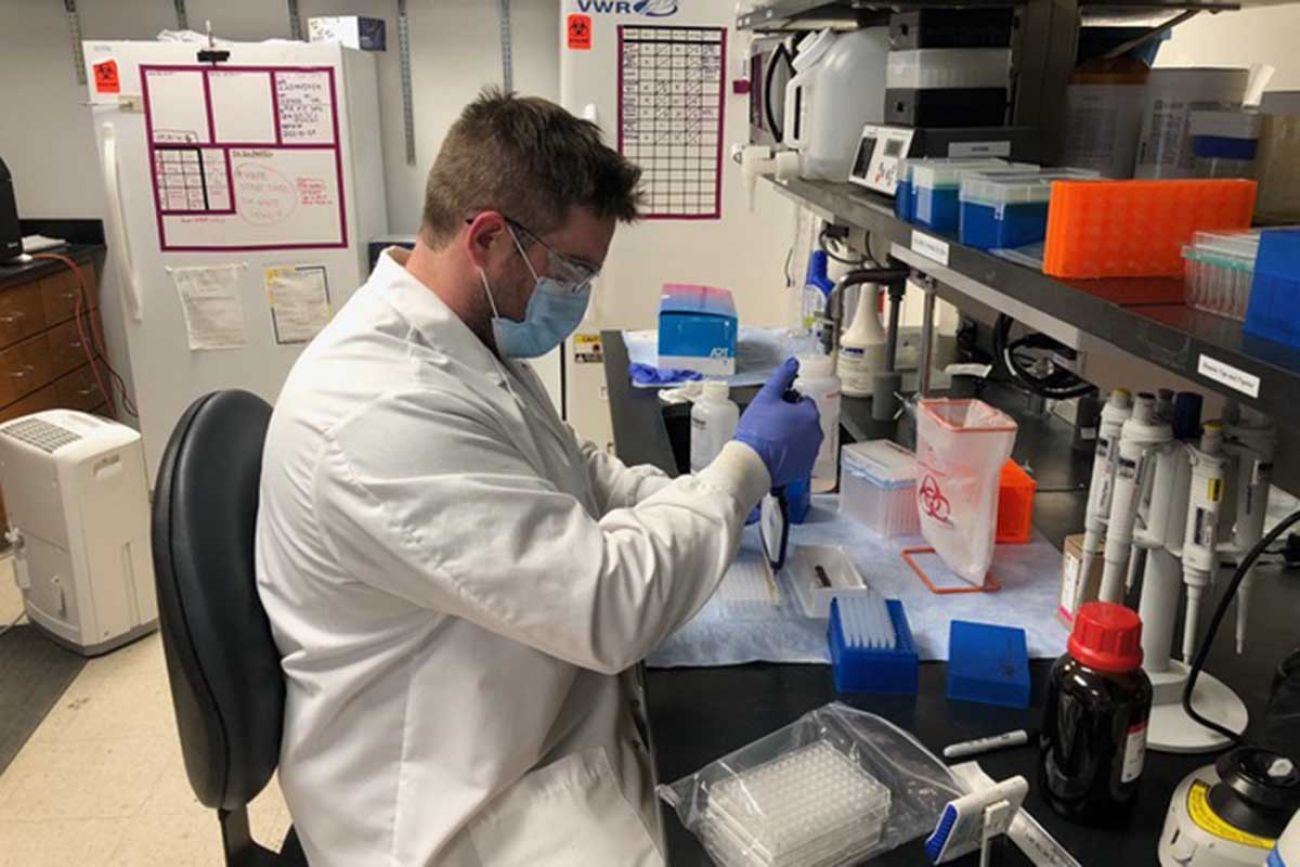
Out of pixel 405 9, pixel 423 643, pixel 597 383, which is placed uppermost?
pixel 405 9

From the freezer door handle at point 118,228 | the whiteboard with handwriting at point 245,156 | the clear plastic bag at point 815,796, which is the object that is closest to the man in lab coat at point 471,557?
the clear plastic bag at point 815,796

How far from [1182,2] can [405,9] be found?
299 cm

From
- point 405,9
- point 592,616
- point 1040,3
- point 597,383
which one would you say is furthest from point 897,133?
point 405,9

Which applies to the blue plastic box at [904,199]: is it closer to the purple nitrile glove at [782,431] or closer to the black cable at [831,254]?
the purple nitrile glove at [782,431]

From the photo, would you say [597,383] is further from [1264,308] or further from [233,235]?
[1264,308]

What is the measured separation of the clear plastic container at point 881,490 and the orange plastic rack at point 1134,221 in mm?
609

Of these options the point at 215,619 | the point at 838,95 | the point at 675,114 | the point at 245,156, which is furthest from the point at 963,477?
the point at 245,156

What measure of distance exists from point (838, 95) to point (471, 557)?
4.19ft

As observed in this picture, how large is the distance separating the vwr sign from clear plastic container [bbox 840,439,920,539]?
192cm

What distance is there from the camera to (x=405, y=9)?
3748 millimetres

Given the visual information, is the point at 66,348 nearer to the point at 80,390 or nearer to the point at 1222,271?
the point at 80,390

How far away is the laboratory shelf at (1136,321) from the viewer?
70cm

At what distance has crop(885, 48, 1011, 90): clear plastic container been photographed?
1455 mm

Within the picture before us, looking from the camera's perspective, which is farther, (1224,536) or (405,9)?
(405,9)
